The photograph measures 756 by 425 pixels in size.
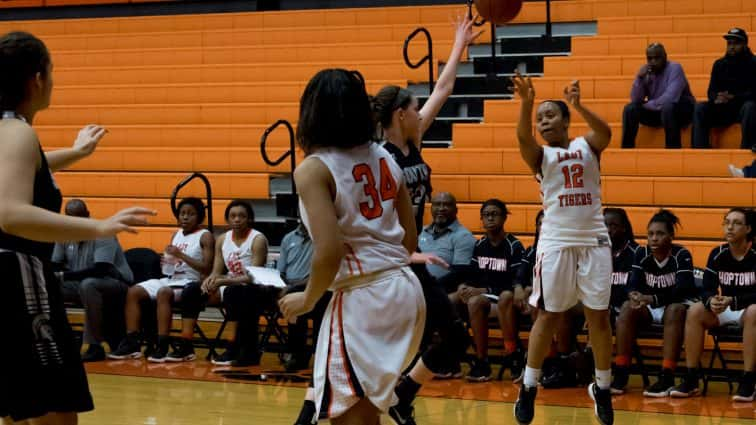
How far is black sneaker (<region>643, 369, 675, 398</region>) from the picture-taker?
24.0ft

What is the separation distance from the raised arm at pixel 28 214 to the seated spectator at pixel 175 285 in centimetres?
559

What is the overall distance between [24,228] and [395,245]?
1118mm

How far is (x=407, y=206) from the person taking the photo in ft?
12.5

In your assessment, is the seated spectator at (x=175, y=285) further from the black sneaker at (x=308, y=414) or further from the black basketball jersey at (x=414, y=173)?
the black basketball jersey at (x=414, y=173)

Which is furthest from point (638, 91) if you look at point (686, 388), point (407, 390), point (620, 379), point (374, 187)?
point (374, 187)

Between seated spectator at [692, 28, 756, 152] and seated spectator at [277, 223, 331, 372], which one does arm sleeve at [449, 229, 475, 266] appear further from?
seated spectator at [692, 28, 756, 152]

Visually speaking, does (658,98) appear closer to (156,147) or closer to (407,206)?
(156,147)

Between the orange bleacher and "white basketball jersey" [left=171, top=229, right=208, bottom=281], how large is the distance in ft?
3.99

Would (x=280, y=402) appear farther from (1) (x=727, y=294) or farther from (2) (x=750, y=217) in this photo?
(2) (x=750, y=217)

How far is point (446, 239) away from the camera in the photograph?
8.37m

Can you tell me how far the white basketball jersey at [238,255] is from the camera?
8.73 meters

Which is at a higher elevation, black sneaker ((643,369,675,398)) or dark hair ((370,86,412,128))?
dark hair ((370,86,412,128))

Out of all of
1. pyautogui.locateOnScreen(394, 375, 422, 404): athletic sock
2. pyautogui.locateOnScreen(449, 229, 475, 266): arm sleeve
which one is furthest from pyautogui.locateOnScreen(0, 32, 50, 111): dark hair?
pyautogui.locateOnScreen(449, 229, 475, 266): arm sleeve

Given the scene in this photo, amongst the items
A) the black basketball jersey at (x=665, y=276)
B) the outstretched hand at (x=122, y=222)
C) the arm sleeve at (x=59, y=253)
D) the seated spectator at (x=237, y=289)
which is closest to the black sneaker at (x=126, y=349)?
the seated spectator at (x=237, y=289)
